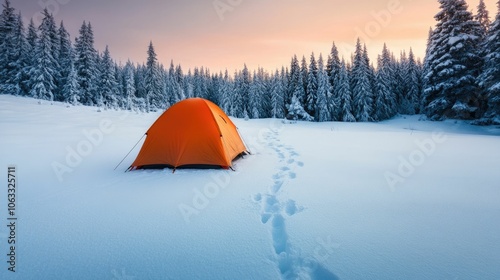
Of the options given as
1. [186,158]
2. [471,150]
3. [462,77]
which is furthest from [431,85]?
[186,158]

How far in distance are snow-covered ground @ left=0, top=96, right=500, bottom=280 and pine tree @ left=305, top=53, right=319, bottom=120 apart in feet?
112

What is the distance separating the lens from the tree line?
731 inches

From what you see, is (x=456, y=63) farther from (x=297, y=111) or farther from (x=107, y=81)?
(x=107, y=81)

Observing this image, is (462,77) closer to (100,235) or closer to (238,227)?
(238,227)

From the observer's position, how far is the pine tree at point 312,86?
39.3m

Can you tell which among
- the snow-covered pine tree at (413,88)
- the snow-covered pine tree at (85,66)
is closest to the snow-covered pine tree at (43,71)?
the snow-covered pine tree at (85,66)

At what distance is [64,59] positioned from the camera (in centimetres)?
3559

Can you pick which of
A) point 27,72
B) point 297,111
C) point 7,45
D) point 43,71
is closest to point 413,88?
point 297,111

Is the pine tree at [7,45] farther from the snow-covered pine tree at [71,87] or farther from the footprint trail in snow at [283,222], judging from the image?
the footprint trail in snow at [283,222]

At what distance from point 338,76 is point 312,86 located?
4935 mm

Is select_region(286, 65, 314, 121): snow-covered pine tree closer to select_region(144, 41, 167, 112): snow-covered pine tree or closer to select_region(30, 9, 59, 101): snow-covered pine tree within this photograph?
select_region(144, 41, 167, 112): snow-covered pine tree

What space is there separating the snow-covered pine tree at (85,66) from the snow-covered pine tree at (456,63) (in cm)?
4257

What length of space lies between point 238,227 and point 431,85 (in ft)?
84.0

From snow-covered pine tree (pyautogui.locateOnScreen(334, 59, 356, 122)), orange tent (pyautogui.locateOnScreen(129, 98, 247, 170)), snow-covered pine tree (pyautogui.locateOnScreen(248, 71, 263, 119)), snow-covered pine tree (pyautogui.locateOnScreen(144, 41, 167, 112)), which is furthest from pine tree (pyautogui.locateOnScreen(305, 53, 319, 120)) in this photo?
orange tent (pyautogui.locateOnScreen(129, 98, 247, 170))
